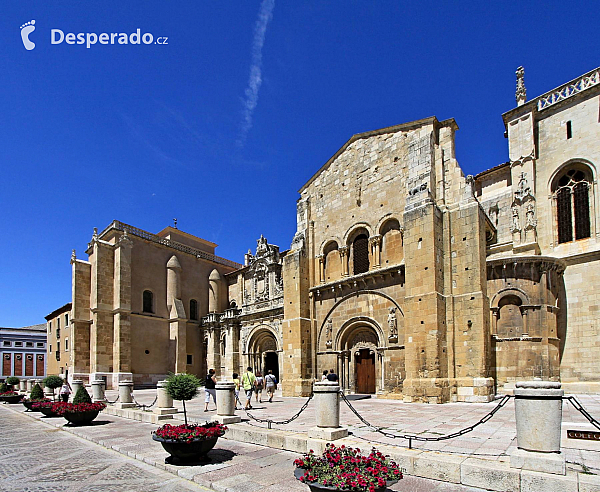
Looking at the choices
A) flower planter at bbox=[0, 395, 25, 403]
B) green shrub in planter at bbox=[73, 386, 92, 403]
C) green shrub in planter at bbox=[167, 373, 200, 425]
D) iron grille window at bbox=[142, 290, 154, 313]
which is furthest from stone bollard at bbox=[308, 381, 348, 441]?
iron grille window at bbox=[142, 290, 154, 313]

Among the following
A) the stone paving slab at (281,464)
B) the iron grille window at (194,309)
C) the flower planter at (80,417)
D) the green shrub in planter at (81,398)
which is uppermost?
the iron grille window at (194,309)

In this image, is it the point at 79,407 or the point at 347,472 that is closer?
the point at 347,472

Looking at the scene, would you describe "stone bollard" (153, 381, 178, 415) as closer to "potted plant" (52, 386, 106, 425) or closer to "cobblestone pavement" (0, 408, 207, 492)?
"potted plant" (52, 386, 106, 425)

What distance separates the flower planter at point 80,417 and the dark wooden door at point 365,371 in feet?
38.3

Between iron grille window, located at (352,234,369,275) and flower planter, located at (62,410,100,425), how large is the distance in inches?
519

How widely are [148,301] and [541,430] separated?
3004 centimetres

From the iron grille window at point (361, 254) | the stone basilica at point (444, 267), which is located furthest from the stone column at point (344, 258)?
the iron grille window at point (361, 254)

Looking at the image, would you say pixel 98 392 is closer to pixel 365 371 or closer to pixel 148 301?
pixel 365 371

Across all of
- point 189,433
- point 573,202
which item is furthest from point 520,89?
point 189,433

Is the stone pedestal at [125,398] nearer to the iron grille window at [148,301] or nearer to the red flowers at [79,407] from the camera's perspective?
the red flowers at [79,407]

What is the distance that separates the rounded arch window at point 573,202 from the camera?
19297mm

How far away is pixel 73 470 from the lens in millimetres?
7898

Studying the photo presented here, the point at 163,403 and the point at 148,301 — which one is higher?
the point at 148,301

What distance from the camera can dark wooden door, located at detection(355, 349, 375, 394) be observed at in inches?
782
